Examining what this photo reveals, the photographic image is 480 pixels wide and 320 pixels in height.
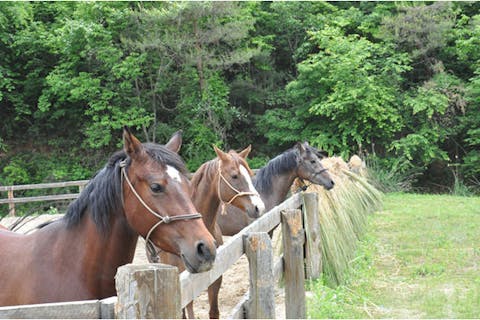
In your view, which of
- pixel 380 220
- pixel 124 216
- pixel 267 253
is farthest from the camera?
pixel 380 220

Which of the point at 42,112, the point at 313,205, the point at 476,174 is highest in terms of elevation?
the point at 42,112

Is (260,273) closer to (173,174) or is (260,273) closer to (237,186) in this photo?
(173,174)

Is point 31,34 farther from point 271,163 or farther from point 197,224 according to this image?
point 197,224

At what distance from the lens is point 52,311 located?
1418mm

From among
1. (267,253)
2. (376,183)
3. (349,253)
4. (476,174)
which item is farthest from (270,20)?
(267,253)

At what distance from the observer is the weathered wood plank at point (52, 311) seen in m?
1.39

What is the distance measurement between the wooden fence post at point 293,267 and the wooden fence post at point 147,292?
227cm

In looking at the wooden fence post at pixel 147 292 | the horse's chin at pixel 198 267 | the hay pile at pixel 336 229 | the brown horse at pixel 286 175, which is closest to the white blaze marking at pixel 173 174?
the horse's chin at pixel 198 267

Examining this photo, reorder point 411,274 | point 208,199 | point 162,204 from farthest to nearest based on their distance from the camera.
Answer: point 411,274 → point 208,199 → point 162,204

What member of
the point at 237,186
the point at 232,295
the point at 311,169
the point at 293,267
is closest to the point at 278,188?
the point at 311,169

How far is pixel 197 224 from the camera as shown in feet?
7.37

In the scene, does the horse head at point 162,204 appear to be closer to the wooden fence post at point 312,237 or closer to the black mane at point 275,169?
the wooden fence post at point 312,237

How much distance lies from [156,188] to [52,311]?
993mm

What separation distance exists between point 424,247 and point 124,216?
5716 mm
